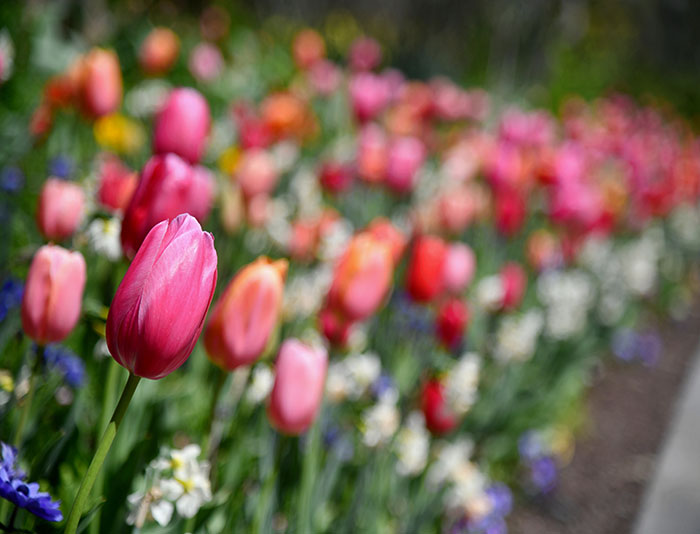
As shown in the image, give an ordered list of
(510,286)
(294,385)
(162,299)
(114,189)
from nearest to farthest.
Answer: (162,299)
(294,385)
(114,189)
(510,286)

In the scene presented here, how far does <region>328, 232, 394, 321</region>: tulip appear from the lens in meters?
1.28

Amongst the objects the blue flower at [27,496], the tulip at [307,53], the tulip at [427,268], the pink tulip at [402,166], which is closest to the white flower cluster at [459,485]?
the tulip at [427,268]

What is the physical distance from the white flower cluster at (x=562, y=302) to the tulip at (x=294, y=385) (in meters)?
1.87

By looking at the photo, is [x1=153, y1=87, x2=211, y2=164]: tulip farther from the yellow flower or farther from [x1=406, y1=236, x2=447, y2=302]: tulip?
the yellow flower

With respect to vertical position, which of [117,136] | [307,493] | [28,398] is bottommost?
[117,136]

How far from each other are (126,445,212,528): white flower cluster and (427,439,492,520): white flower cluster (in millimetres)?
780

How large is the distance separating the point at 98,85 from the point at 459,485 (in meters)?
1.38

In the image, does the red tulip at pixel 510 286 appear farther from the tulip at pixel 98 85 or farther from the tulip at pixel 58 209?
the tulip at pixel 58 209

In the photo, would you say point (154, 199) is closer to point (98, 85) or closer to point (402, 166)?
point (98, 85)

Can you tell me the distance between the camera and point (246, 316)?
1003 mm

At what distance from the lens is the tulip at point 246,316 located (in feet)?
3.26

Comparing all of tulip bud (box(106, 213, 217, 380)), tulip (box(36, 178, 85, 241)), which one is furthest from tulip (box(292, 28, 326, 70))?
tulip bud (box(106, 213, 217, 380))

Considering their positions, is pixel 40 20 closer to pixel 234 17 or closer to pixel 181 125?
pixel 181 125

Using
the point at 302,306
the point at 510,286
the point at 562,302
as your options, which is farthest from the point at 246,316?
the point at 562,302
